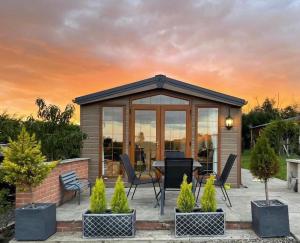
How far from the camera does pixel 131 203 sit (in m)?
7.10

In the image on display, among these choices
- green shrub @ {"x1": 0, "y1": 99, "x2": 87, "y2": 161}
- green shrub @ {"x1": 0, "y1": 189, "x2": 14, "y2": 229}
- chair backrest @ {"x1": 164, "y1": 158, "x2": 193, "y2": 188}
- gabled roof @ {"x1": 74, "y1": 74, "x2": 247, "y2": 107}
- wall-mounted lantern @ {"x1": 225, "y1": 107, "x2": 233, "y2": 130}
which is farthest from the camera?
wall-mounted lantern @ {"x1": 225, "y1": 107, "x2": 233, "y2": 130}

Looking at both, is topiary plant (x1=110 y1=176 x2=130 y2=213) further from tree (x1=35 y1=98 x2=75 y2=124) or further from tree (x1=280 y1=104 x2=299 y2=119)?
tree (x1=280 y1=104 x2=299 y2=119)

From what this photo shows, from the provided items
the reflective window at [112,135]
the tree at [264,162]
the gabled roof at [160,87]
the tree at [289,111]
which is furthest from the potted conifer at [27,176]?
the tree at [289,111]

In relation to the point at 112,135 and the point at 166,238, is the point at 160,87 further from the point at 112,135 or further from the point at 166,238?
the point at 166,238

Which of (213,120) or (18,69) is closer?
(213,120)

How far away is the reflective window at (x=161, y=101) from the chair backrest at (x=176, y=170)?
3474 mm

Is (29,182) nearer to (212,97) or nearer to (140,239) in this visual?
(140,239)

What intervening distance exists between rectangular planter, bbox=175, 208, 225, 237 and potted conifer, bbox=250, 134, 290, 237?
52 centimetres

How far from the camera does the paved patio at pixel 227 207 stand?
5805 millimetres

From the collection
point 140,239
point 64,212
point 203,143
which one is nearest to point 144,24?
point 203,143

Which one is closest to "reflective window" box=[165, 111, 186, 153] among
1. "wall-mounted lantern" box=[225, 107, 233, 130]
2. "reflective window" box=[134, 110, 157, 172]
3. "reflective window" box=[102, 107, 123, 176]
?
"reflective window" box=[134, 110, 157, 172]

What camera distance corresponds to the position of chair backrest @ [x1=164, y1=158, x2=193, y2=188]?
6.24 meters

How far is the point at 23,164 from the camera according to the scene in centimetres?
496

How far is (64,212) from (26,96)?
25.2 ft
